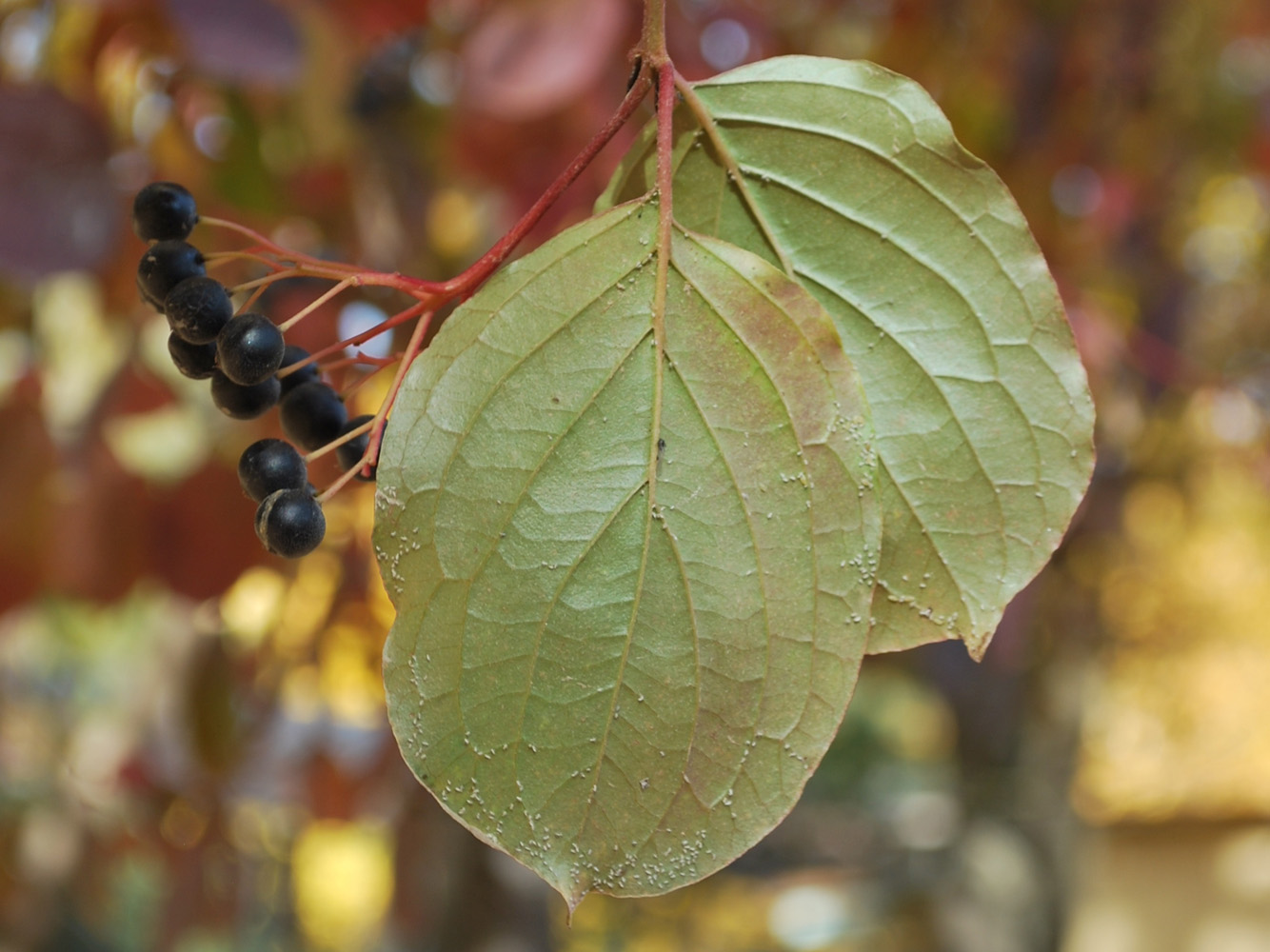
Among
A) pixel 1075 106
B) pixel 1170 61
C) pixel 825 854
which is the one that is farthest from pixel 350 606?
pixel 825 854

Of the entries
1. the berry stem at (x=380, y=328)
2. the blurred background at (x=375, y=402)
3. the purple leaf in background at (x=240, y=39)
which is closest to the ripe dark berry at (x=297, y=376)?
the berry stem at (x=380, y=328)

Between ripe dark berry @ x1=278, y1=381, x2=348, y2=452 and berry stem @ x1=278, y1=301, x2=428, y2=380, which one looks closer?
berry stem @ x1=278, y1=301, x2=428, y2=380

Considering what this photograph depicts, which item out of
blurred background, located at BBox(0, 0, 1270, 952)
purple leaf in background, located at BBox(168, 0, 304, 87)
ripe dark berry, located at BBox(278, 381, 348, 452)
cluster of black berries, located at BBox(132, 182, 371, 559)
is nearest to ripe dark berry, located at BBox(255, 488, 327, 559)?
cluster of black berries, located at BBox(132, 182, 371, 559)

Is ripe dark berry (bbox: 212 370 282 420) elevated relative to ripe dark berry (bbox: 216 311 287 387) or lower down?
lower down

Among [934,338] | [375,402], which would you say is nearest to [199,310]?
[934,338]

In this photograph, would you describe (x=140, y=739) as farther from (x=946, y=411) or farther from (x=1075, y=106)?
(x=1075, y=106)

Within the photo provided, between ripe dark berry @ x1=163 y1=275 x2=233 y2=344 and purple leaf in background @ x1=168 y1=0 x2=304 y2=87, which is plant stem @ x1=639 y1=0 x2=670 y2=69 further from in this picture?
purple leaf in background @ x1=168 y1=0 x2=304 y2=87

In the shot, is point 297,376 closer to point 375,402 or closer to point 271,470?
point 271,470
